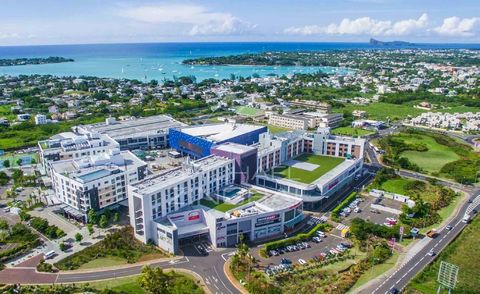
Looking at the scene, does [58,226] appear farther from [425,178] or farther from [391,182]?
[425,178]

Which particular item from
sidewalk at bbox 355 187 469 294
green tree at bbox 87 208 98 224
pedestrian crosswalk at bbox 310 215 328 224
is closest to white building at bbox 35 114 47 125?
green tree at bbox 87 208 98 224

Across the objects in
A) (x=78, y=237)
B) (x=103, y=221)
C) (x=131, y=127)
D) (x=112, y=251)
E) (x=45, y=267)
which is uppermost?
(x=131, y=127)

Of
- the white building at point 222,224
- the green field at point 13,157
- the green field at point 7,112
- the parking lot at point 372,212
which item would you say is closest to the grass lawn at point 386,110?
the parking lot at point 372,212

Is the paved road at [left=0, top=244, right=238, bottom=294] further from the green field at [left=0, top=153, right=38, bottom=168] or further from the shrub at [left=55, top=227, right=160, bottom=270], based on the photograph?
the green field at [left=0, top=153, right=38, bottom=168]

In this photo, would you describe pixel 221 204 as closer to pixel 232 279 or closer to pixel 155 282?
pixel 232 279

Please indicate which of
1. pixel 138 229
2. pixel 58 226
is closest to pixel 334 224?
pixel 138 229

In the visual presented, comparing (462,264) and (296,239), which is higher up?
(296,239)

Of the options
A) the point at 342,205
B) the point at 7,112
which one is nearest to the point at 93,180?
the point at 342,205
